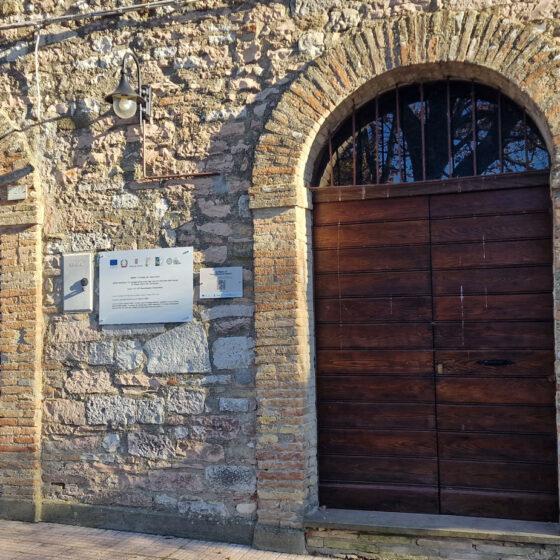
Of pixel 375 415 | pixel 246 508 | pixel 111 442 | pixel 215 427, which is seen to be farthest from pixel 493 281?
pixel 111 442

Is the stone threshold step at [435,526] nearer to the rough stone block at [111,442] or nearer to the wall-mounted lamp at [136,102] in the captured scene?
the rough stone block at [111,442]

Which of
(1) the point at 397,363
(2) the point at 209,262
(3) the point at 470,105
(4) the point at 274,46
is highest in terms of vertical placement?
(4) the point at 274,46

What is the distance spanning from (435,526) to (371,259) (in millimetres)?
1903

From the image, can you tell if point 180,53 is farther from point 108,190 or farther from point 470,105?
point 470,105

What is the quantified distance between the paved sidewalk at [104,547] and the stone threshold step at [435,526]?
340 mm

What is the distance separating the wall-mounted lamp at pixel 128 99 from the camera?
5.20 meters

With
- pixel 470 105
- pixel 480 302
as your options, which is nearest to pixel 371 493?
pixel 480 302

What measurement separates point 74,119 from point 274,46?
179cm

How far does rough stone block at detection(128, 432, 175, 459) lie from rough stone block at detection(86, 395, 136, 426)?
0.14 metres

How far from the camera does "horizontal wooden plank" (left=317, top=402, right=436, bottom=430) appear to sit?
197 inches

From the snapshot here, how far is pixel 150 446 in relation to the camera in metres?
5.36

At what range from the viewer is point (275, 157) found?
5180mm

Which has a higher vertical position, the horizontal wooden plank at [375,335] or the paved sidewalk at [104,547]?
the horizontal wooden plank at [375,335]

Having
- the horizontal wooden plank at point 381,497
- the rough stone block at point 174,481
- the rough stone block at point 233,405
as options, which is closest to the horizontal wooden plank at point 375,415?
the horizontal wooden plank at point 381,497
